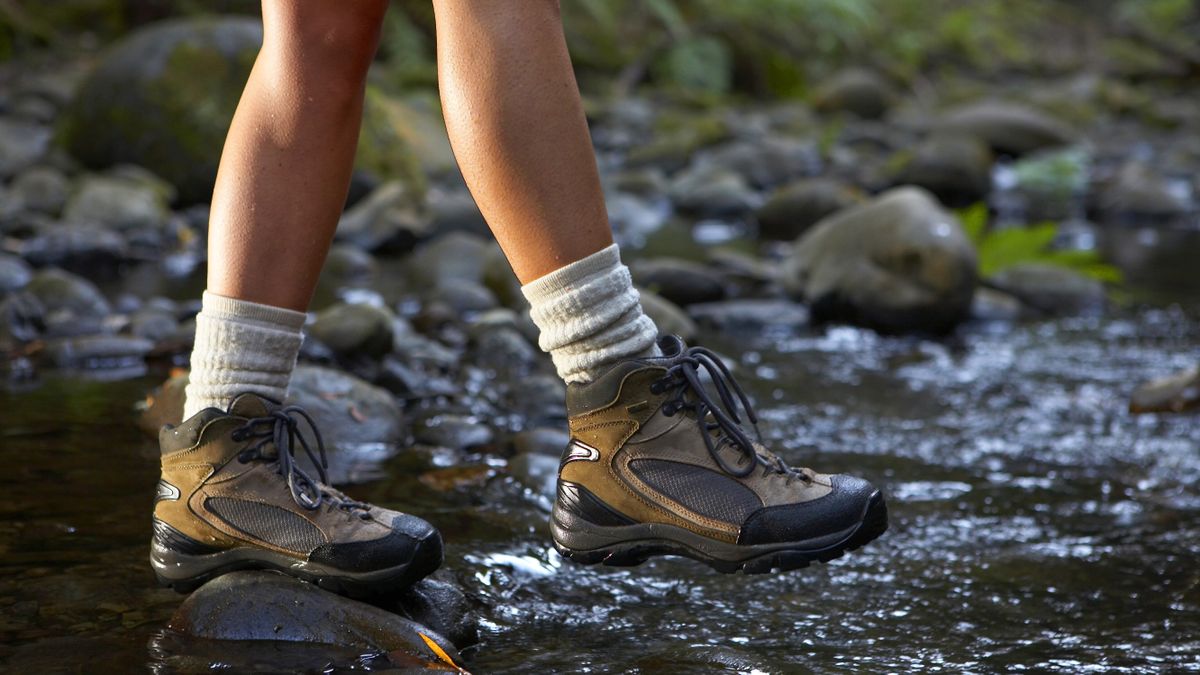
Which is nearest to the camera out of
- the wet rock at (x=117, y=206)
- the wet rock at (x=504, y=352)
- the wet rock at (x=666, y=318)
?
the wet rock at (x=504, y=352)

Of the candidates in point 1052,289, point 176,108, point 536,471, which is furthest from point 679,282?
point 176,108

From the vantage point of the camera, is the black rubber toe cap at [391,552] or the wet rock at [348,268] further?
the wet rock at [348,268]

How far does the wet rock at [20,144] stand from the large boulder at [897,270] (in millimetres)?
4832

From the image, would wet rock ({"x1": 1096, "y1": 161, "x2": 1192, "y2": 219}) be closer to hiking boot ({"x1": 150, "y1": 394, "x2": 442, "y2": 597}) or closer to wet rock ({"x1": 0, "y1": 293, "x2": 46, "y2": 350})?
wet rock ({"x1": 0, "y1": 293, "x2": 46, "y2": 350})

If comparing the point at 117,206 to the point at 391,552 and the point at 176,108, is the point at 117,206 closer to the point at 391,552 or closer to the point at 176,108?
the point at 176,108

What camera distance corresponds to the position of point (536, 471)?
2893 millimetres

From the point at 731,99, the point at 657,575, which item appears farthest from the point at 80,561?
the point at 731,99

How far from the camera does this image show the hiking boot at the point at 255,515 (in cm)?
196

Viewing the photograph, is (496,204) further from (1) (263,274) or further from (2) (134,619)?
(2) (134,619)

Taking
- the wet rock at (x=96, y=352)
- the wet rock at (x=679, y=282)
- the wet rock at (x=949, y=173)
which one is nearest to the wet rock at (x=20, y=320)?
the wet rock at (x=96, y=352)

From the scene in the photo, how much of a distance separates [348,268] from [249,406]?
392 cm

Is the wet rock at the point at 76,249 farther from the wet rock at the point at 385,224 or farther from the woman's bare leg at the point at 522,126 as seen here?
the woman's bare leg at the point at 522,126

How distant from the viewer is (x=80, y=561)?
221 cm

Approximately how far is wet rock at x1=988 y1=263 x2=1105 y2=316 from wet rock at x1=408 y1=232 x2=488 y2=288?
8.09ft
